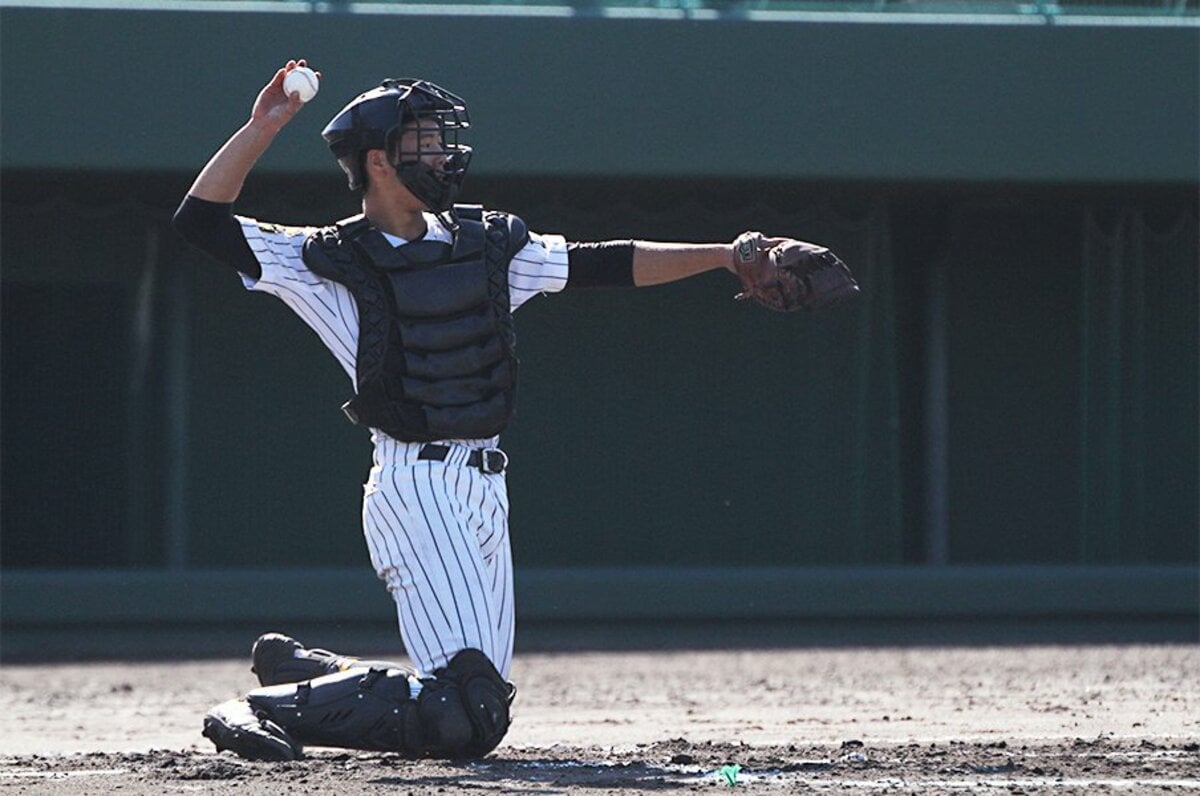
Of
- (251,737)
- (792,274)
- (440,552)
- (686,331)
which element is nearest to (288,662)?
(251,737)

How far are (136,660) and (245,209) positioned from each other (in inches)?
101

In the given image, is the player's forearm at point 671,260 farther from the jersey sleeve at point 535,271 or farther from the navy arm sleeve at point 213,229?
the navy arm sleeve at point 213,229

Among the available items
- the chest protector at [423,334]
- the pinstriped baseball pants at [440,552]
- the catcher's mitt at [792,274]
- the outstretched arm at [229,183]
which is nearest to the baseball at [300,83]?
the outstretched arm at [229,183]

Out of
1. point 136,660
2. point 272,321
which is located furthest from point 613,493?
point 136,660

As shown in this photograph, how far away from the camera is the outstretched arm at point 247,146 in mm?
4383

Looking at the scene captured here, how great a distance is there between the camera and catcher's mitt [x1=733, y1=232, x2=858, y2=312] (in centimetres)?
457

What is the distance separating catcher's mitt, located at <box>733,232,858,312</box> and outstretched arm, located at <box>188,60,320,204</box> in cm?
115

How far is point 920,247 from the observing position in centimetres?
1077

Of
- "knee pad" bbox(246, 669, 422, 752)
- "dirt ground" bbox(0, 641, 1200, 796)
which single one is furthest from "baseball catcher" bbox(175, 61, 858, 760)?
"dirt ground" bbox(0, 641, 1200, 796)

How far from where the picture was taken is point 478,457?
4.64 metres

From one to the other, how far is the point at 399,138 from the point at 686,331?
6030 mm

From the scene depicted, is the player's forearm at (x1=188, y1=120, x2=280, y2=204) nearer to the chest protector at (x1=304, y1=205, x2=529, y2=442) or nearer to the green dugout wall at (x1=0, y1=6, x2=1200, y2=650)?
the chest protector at (x1=304, y1=205, x2=529, y2=442)

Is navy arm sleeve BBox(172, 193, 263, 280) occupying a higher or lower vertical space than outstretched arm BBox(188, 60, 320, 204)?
lower

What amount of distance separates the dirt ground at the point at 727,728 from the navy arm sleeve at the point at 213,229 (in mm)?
1207
